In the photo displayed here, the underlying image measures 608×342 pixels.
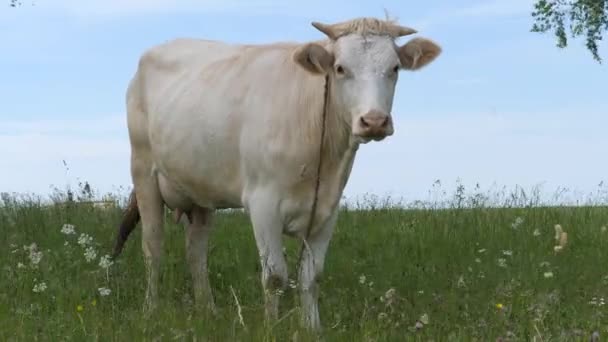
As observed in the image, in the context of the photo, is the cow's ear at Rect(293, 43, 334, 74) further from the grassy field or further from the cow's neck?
the grassy field

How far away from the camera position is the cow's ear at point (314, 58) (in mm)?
6441

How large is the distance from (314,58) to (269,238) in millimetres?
1256

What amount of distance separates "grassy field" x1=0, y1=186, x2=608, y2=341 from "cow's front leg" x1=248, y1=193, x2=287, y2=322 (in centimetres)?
26

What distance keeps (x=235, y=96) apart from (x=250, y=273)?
105 inches

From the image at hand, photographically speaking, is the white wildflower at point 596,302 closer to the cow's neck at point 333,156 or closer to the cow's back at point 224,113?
the cow's neck at point 333,156

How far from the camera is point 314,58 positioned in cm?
646

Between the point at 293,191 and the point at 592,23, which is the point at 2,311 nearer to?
the point at 293,191

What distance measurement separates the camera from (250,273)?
961cm

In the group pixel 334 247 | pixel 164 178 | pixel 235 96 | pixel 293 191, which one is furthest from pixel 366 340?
pixel 334 247

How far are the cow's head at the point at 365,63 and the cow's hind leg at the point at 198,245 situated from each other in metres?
2.42

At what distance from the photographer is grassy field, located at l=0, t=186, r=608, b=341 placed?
5.93m

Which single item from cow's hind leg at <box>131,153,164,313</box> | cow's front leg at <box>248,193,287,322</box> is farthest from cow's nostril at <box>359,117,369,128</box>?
cow's hind leg at <box>131,153,164,313</box>

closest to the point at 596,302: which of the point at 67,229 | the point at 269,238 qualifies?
the point at 269,238

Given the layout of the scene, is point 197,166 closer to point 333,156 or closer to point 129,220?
point 333,156
